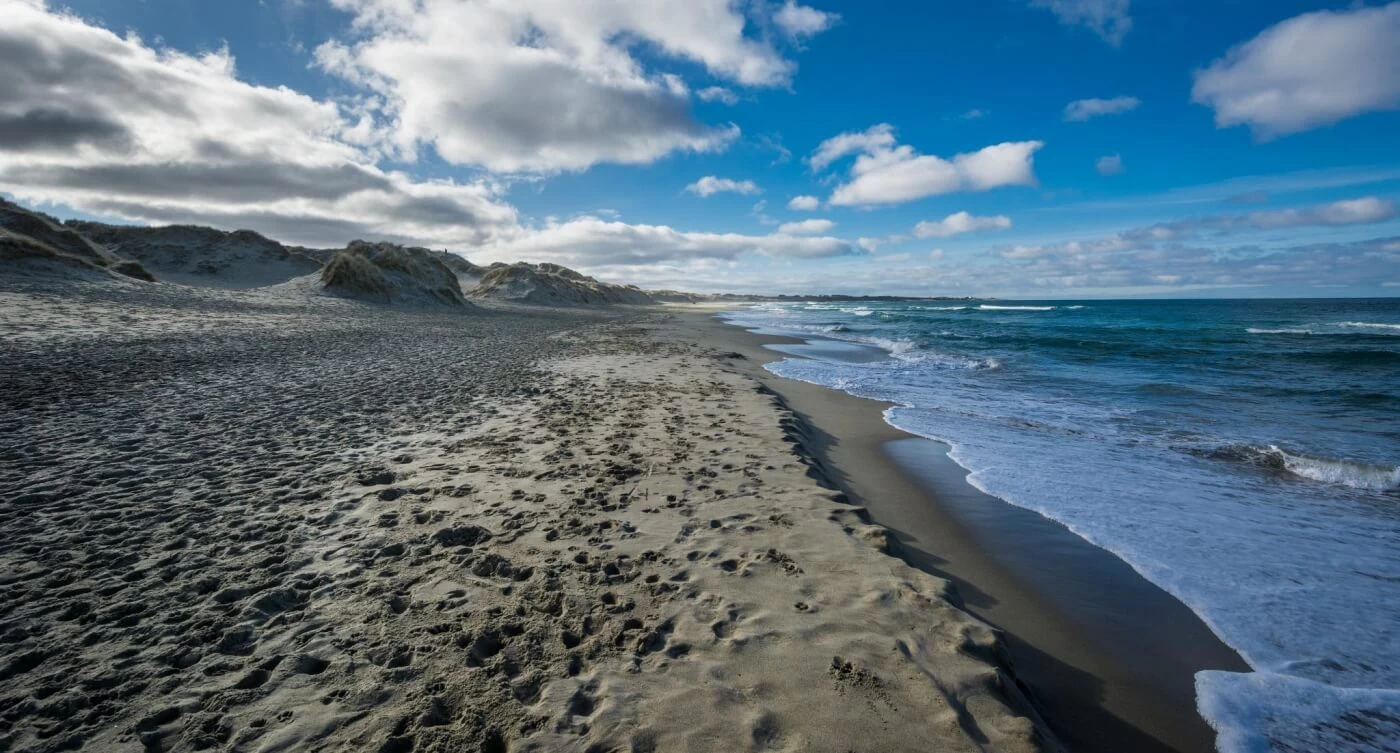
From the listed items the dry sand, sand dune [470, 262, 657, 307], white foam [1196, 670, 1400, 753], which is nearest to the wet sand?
white foam [1196, 670, 1400, 753]

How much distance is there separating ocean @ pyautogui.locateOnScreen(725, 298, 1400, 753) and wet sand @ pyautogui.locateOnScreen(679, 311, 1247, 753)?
0.22 metres

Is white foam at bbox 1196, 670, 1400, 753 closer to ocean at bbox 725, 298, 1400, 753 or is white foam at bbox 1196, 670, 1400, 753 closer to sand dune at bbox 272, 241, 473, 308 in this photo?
ocean at bbox 725, 298, 1400, 753

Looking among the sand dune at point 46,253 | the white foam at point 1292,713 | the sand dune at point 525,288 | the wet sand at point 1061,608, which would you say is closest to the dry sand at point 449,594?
the wet sand at point 1061,608

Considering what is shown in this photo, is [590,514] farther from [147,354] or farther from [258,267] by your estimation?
[258,267]

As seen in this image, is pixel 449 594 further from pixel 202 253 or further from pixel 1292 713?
pixel 202 253

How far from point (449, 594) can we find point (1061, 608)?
5.01 metres

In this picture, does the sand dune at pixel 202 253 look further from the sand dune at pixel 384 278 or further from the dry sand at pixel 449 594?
the dry sand at pixel 449 594

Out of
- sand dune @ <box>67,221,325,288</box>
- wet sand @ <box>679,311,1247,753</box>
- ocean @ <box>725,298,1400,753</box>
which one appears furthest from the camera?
sand dune @ <box>67,221,325,288</box>

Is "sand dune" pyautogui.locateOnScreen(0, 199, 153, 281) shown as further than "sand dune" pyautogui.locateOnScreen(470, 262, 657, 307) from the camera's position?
No

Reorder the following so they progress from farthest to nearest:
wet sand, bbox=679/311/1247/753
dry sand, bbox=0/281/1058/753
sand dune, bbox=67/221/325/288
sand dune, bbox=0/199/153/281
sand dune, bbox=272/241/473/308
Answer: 1. sand dune, bbox=67/221/325/288
2. sand dune, bbox=272/241/473/308
3. sand dune, bbox=0/199/153/281
4. wet sand, bbox=679/311/1247/753
5. dry sand, bbox=0/281/1058/753

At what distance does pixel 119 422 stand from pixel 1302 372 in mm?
32009

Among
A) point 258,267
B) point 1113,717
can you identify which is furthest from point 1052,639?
point 258,267

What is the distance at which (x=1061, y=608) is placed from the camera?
465cm

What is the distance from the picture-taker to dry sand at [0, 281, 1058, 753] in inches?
113
